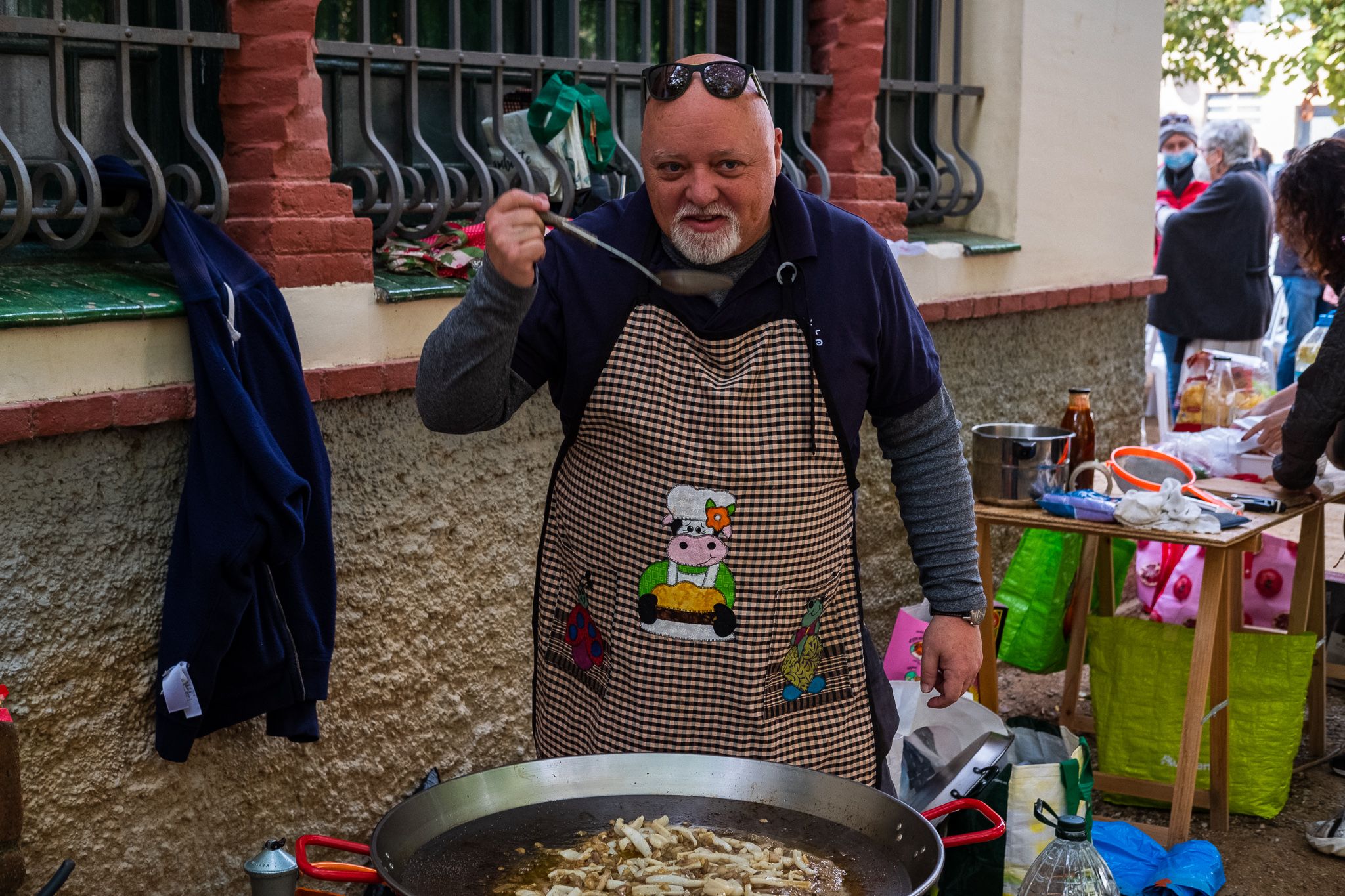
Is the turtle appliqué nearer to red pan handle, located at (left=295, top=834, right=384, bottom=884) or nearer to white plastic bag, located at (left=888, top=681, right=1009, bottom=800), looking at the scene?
red pan handle, located at (left=295, top=834, right=384, bottom=884)

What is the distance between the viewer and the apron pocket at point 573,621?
7.80ft

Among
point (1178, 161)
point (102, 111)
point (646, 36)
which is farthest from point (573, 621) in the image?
point (1178, 161)

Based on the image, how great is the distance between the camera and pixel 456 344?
2152 millimetres

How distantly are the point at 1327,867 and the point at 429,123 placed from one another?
3225 millimetres

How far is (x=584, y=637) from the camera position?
7.91 feet

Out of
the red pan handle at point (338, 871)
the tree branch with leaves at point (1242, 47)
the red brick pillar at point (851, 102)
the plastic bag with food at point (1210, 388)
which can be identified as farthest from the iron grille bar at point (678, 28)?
the tree branch with leaves at point (1242, 47)

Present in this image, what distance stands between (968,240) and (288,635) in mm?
3108

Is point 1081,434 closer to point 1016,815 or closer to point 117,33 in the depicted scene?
point 1016,815

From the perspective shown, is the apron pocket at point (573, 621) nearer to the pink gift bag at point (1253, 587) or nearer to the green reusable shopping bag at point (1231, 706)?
the green reusable shopping bag at point (1231, 706)

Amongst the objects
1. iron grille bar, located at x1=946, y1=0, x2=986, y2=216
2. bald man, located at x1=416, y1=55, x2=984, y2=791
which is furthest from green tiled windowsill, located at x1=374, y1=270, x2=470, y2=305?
iron grille bar, located at x1=946, y1=0, x2=986, y2=216

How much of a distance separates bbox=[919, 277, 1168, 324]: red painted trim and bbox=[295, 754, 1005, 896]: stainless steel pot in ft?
9.86

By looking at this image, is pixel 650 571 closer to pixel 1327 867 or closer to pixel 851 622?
pixel 851 622

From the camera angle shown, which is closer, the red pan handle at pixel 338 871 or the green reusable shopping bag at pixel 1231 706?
the red pan handle at pixel 338 871

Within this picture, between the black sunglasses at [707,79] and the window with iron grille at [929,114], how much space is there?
2989mm
